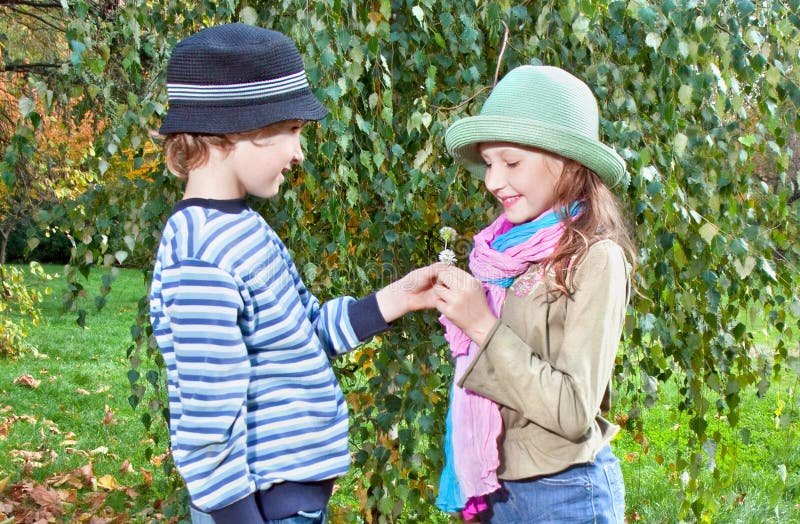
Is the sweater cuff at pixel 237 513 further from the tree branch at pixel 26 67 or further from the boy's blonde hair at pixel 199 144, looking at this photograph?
the tree branch at pixel 26 67

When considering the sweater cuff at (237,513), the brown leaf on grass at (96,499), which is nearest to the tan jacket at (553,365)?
the sweater cuff at (237,513)

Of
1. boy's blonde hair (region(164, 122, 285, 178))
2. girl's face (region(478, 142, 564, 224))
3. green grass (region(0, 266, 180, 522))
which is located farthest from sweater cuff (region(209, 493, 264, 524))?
green grass (region(0, 266, 180, 522))

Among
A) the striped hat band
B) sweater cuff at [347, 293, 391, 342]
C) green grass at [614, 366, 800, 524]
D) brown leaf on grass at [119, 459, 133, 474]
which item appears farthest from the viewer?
brown leaf on grass at [119, 459, 133, 474]

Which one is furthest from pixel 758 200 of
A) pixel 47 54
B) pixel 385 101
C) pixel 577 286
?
pixel 47 54

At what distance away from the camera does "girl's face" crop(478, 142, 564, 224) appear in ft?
Result: 4.38

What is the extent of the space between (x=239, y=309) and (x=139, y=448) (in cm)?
311

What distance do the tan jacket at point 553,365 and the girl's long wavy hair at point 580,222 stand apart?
0.02 metres

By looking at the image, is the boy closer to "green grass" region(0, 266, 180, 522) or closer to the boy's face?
the boy's face

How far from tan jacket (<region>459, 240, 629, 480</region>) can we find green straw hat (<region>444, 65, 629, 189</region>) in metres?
0.15

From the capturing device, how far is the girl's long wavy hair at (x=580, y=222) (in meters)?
1.25

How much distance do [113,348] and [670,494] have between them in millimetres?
4429

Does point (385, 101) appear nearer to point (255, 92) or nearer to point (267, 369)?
point (255, 92)

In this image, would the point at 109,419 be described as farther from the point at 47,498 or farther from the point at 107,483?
the point at 47,498

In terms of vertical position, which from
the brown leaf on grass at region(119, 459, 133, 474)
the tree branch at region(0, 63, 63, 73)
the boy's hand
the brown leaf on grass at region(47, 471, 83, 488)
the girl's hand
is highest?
the girl's hand
